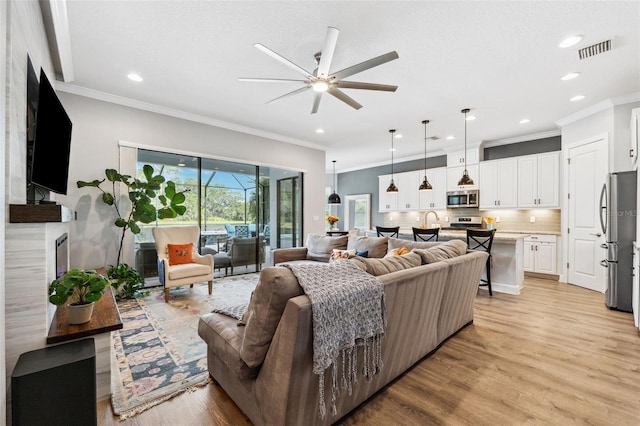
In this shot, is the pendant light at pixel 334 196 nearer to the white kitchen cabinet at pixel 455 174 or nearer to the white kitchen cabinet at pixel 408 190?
the white kitchen cabinet at pixel 408 190

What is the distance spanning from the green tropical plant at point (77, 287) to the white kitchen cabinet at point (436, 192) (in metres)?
7.20

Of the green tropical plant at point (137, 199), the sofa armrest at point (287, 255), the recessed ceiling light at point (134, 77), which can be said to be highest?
the recessed ceiling light at point (134, 77)

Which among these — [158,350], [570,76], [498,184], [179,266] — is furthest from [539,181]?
[158,350]

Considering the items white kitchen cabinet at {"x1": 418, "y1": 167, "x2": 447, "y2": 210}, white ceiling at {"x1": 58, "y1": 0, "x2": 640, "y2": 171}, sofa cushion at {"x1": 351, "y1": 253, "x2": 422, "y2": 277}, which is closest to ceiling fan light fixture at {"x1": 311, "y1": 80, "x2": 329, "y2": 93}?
white ceiling at {"x1": 58, "y1": 0, "x2": 640, "y2": 171}

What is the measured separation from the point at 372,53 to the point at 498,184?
489 centimetres

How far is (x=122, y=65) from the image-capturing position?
10.8ft

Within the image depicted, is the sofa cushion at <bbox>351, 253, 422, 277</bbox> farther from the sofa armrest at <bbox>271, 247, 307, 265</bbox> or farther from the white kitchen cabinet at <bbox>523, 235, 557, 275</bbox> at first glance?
the white kitchen cabinet at <bbox>523, 235, 557, 275</bbox>

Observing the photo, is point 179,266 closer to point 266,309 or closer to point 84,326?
point 84,326

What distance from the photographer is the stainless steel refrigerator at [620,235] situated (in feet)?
11.4

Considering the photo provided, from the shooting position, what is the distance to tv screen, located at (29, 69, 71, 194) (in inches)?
73.4

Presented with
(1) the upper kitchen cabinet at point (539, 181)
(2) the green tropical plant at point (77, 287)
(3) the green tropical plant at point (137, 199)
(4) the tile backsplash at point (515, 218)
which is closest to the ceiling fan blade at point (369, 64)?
(2) the green tropical plant at point (77, 287)

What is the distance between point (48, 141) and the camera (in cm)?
204

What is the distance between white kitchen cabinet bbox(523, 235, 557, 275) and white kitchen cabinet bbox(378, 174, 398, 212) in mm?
3453

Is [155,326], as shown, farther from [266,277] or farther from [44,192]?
[266,277]
